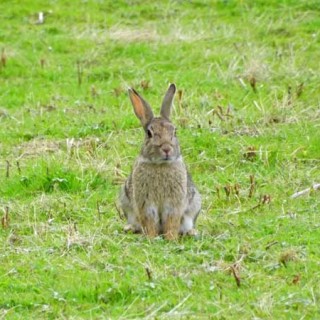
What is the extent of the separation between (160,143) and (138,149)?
8.77 feet

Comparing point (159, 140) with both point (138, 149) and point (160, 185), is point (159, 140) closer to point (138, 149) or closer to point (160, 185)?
point (160, 185)

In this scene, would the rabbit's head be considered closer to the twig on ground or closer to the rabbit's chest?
the rabbit's chest

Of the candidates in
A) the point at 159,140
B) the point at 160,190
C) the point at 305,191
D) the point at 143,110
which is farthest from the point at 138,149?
the point at 159,140

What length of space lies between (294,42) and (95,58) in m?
2.46

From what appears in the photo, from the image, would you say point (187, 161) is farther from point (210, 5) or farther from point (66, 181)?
point (210, 5)

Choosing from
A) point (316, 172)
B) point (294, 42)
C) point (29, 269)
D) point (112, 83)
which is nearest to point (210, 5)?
point (294, 42)

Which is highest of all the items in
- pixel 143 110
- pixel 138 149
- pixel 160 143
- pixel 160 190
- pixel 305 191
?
pixel 143 110

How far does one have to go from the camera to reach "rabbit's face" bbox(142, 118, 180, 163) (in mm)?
8539

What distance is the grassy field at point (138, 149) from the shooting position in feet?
24.6

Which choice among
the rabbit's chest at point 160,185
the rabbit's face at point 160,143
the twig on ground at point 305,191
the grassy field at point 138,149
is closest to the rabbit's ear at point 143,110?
the rabbit's face at point 160,143

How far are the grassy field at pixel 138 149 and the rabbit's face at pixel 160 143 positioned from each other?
0.59 m

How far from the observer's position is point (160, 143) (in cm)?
855

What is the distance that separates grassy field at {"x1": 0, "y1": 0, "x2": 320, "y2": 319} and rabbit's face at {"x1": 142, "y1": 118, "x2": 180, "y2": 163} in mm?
595

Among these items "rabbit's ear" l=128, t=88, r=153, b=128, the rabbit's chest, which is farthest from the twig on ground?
"rabbit's ear" l=128, t=88, r=153, b=128
